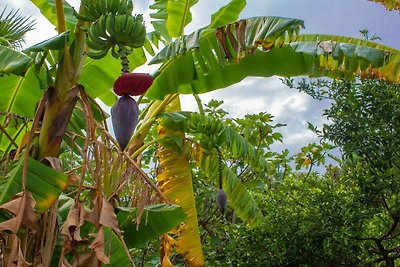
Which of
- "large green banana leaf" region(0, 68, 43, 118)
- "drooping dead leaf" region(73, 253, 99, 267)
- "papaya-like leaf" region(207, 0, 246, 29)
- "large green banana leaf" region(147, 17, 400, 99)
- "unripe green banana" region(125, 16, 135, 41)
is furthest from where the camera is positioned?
"papaya-like leaf" region(207, 0, 246, 29)

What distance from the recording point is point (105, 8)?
7.80ft

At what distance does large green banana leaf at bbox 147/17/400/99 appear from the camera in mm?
2936

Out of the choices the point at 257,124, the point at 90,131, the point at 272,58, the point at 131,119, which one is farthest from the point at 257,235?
the point at 131,119

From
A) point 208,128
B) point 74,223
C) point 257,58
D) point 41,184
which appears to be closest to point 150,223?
point 208,128

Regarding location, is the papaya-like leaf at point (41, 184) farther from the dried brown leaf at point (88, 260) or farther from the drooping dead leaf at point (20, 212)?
the dried brown leaf at point (88, 260)

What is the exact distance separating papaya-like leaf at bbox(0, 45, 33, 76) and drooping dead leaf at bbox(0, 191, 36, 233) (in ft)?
2.30

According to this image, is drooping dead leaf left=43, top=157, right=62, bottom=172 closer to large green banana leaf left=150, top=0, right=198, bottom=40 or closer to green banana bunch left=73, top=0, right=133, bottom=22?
green banana bunch left=73, top=0, right=133, bottom=22

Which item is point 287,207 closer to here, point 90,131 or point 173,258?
point 173,258

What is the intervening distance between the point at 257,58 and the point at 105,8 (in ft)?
4.75

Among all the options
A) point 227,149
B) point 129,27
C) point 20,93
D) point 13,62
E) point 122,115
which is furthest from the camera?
point 227,149

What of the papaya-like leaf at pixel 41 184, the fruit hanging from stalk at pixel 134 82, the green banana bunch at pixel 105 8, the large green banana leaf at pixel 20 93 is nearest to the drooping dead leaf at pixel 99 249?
the papaya-like leaf at pixel 41 184

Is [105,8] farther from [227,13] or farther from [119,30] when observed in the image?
[227,13]

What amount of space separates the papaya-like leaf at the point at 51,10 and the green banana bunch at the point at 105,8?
1294mm

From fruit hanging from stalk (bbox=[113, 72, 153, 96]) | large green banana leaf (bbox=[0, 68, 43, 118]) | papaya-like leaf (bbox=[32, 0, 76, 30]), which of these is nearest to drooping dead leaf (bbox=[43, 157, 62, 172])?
fruit hanging from stalk (bbox=[113, 72, 153, 96])
